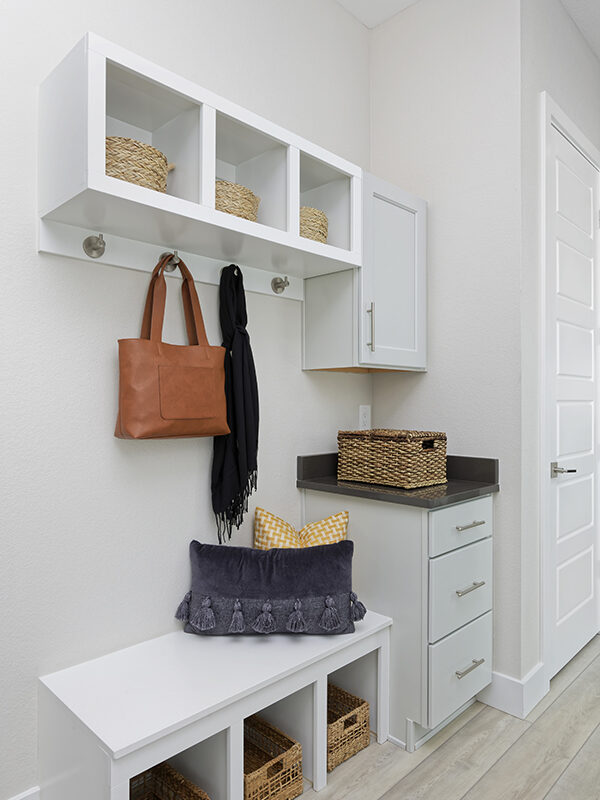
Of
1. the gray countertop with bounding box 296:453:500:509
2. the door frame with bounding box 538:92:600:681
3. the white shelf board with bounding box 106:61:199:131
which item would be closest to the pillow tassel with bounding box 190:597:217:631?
the gray countertop with bounding box 296:453:500:509

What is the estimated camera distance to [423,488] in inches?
82.7

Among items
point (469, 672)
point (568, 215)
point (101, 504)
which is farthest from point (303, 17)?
point (469, 672)

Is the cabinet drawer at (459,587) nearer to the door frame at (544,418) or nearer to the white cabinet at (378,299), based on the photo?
the door frame at (544,418)

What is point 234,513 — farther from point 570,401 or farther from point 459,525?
point 570,401

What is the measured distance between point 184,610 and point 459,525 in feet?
3.17

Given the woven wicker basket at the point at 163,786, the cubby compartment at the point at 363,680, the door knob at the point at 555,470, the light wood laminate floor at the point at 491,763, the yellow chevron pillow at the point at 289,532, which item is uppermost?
the door knob at the point at 555,470

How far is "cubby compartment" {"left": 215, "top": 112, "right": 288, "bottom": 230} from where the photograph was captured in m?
1.76

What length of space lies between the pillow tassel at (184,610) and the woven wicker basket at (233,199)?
3.93 feet

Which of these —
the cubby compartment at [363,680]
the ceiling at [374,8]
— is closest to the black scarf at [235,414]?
the cubby compartment at [363,680]

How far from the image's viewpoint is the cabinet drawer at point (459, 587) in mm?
1896

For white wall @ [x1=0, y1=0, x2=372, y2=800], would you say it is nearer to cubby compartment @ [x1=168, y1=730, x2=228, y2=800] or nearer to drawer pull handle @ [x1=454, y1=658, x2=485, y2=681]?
cubby compartment @ [x1=168, y1=730, x2=228, y2=800]

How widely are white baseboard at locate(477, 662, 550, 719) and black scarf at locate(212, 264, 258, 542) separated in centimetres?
119

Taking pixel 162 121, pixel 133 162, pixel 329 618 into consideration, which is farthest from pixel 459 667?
pixel 162 121

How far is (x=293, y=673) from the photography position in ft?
5.37
